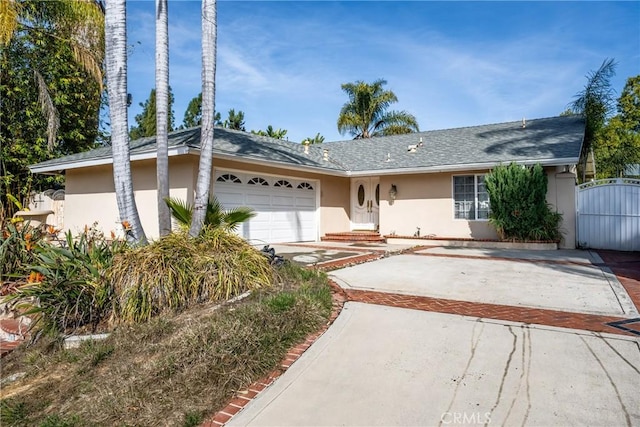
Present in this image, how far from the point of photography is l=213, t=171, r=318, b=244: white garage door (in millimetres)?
12141

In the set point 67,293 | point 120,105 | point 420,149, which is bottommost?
point 67,293

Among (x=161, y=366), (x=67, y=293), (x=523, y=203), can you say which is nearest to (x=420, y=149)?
(x=523, y=203)

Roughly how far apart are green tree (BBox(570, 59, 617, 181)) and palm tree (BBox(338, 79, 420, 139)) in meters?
14.3

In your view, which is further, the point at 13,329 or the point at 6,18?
the point at 6,18

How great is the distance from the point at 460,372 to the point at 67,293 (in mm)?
4475

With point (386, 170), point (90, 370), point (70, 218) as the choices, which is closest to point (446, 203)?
point (386, 170)

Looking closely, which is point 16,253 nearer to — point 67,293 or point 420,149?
point 67,293

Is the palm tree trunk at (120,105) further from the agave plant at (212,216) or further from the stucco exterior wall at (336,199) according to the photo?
the stucco exterior wall at (336,199)

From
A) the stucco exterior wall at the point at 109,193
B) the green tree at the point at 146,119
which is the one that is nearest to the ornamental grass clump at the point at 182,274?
the stucco exterior wall at the point at 109,193

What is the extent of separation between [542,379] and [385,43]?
546 inches

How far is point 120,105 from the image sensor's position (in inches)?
243

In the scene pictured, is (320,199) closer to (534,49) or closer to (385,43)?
(385,43)

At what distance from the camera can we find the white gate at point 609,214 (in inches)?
468

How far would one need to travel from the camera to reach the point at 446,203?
46.4 ft
